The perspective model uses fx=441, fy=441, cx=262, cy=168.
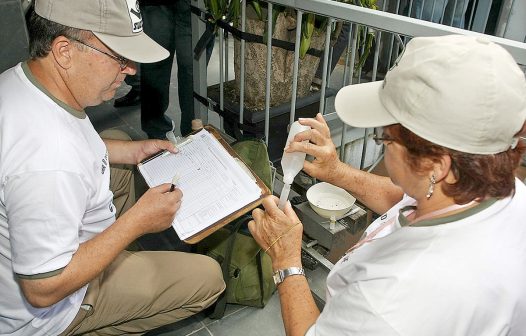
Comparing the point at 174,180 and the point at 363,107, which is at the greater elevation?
the point at 363,107

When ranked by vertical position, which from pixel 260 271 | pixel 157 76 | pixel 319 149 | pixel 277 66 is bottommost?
pixel 260 271

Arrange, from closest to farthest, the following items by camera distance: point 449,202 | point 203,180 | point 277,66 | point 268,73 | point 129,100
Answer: point 449,202, point 203,180, point 268,73, point 277,66, point 129,100

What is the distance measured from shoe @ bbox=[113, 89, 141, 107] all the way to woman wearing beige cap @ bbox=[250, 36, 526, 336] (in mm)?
3104

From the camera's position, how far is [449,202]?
36.1 inches

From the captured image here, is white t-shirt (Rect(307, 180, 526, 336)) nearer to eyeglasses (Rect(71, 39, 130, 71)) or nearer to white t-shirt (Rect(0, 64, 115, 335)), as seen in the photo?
white t-shirt (Rect(0, 64, 115, 335))

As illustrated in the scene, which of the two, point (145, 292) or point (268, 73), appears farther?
point (268, 73)

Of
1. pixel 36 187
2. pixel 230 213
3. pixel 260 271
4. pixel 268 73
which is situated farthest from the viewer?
pixel 268 73

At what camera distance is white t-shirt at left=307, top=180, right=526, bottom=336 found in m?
0.82

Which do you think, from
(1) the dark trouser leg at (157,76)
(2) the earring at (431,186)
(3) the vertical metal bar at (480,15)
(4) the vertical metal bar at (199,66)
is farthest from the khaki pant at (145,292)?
(3) the vertical metal bar at (480,15)

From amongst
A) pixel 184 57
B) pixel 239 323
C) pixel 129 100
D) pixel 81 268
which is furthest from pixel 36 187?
pixel 129 100

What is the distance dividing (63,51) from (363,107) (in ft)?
2.60

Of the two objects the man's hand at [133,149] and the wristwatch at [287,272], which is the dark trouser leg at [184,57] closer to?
the man's hand at [133,149]

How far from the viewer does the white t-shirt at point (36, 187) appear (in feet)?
3.47

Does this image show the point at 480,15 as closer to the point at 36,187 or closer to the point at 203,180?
the point at 203,180
